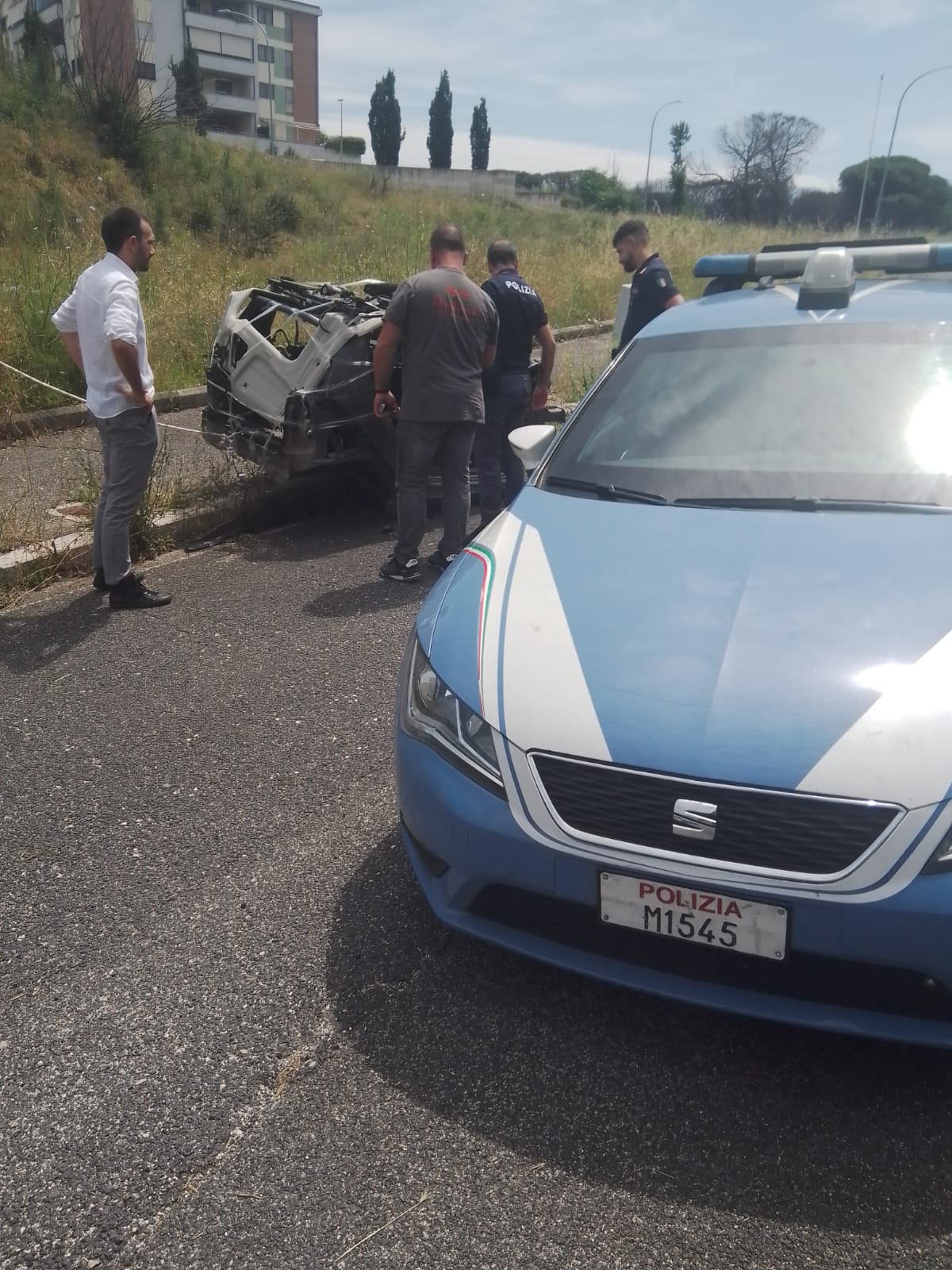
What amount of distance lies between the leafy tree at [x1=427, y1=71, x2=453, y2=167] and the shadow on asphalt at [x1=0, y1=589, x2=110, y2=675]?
88582 mm

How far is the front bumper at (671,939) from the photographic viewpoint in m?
2.04

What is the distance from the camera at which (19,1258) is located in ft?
6.53

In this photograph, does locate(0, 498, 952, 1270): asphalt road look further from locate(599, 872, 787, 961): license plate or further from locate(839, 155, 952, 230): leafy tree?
locate(839, 155, 952, 230): leafy tree

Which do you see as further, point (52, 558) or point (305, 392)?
point (305, 392)

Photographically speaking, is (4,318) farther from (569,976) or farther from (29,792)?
(569,976)

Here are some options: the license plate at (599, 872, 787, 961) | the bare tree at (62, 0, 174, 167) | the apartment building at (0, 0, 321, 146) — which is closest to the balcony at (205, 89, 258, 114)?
the apartment building at (0, 0, 321, 146)

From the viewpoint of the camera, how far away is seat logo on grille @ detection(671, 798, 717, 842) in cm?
213

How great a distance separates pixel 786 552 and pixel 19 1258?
2.34m

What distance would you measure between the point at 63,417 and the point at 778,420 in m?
7.07

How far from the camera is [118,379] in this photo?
17.2 feet

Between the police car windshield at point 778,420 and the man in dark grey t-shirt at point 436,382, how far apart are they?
2042 millimetres

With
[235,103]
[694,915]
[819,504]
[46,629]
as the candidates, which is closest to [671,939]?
[694,915]

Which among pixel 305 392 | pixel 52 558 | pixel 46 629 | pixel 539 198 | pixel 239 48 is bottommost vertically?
pixel 46 629

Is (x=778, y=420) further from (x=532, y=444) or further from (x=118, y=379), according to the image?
(x=118, y=379)
